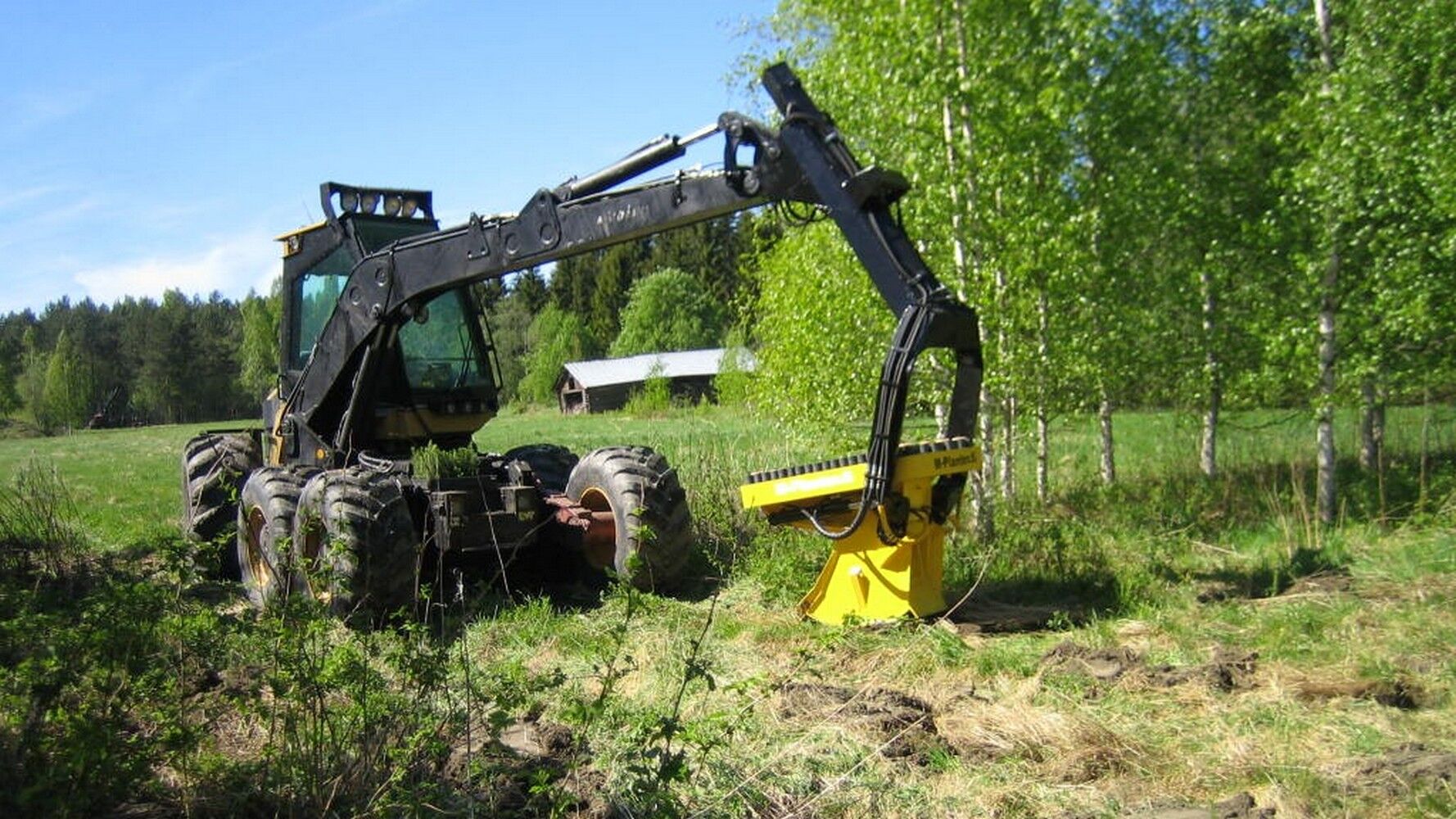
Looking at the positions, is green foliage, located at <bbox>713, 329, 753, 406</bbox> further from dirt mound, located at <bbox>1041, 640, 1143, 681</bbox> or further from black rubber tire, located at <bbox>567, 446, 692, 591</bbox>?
dirt mound, located at <bbox>1041, 640, 1143, 681</bbox>

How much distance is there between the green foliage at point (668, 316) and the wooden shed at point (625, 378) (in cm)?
462

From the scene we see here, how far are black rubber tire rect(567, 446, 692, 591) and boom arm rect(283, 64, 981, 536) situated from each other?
5.28ft

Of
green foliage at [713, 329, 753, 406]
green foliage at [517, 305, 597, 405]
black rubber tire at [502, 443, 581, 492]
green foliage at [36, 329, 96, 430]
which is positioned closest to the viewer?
black rubber tire at [502, 443, 581, 492]

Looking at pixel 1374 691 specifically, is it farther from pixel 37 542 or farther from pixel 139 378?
pixel 139 378

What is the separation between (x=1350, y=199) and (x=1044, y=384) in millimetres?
3291

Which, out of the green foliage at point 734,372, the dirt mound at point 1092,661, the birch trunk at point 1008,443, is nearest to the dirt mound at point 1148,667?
the dirt mound at point 1092,661

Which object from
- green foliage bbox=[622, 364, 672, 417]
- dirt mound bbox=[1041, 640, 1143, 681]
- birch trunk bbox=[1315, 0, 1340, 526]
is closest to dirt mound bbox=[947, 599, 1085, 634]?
dirt mound bbox=[1041, 640, 1143, 681]

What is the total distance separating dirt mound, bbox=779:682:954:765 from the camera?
512cm

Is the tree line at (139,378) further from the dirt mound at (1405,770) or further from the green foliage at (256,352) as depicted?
the dirt mound at (1405,770)

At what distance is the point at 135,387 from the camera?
7481 centimetres

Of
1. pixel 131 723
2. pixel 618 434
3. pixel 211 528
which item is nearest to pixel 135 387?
pixel 618 434

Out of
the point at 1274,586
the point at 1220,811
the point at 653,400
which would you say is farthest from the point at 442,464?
the point at 653,400

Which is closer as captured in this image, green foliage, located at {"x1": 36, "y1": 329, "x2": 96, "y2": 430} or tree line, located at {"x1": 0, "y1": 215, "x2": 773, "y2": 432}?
tree line, located at {"x1": 0, "y1": 215, "x2": 773, "y2": 432}

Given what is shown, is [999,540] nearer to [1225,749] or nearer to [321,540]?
[1225,749]
